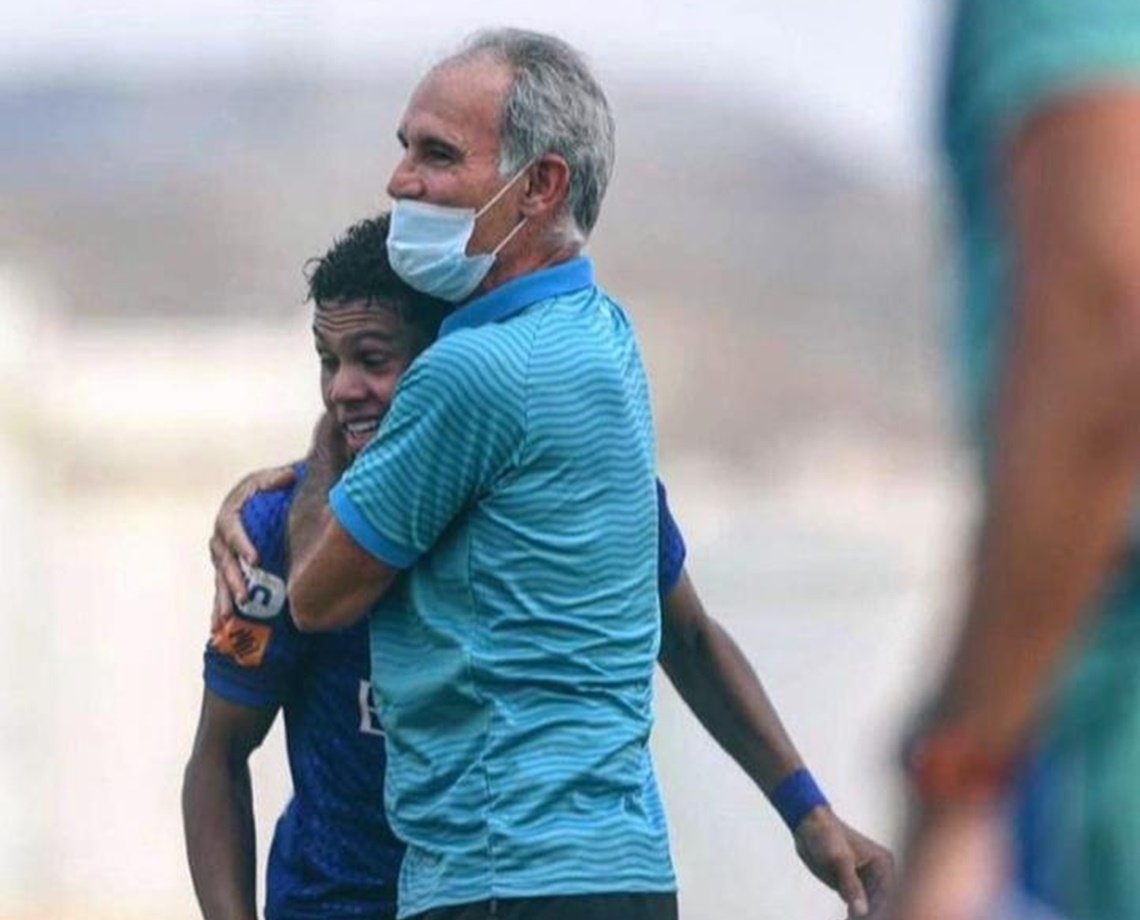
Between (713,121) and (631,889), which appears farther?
(713,121)

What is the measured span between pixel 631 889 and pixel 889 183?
62.9 meters

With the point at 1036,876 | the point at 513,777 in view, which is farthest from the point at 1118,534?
the point at 513,777

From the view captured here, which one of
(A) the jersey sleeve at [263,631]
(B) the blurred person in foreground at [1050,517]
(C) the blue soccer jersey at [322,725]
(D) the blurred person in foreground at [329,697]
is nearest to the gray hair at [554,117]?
(D) the blurred person in foreground at [329,697]

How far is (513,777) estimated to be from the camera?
465 centimetres

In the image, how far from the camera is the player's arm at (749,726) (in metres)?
5.24

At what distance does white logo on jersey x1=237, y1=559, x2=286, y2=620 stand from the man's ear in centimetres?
55

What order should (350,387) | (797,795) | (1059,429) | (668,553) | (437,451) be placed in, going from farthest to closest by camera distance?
(797,795) < (668,553) < (350,387) < (437,451) < (1059,429)

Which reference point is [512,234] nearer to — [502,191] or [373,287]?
[502,191]

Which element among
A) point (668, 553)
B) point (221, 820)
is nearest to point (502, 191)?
point (668, 553)

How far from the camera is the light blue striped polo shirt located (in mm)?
4621

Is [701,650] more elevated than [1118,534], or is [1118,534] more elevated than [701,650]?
[1118,534]

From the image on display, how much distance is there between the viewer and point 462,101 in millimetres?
4812

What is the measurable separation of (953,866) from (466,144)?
2249 mm

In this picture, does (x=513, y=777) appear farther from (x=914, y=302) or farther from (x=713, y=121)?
(x=713, y=121)
